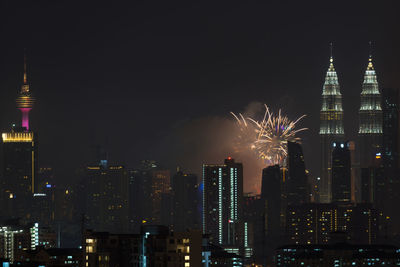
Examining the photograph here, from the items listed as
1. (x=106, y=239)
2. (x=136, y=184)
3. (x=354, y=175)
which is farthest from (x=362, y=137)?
(x=106, y=239)

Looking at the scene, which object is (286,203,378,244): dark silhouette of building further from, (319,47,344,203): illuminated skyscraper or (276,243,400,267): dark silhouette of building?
(319,47,344,203): illuminated skyscraper

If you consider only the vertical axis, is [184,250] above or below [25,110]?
below

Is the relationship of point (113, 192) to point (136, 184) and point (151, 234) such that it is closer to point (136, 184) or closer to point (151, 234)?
point (136, 184)

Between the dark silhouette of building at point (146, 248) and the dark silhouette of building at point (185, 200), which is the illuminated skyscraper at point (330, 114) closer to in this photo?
the dark silhouette of building at point (185, 200)

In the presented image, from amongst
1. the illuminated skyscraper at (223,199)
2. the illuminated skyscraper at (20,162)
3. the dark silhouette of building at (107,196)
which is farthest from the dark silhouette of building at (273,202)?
the illuminated skyscraper at (20,162)

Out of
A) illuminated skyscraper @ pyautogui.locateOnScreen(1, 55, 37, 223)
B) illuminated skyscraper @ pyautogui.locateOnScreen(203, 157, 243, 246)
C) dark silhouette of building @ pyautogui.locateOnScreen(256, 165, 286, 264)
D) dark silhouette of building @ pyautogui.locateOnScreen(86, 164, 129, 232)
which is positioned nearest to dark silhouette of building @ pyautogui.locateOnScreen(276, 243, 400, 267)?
dark silhouette of building @ pyautogui.locateOnScreen(256, 165, 286, 264)

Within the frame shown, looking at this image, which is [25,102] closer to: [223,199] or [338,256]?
[223,199]

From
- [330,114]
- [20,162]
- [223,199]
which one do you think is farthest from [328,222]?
[20,162]
